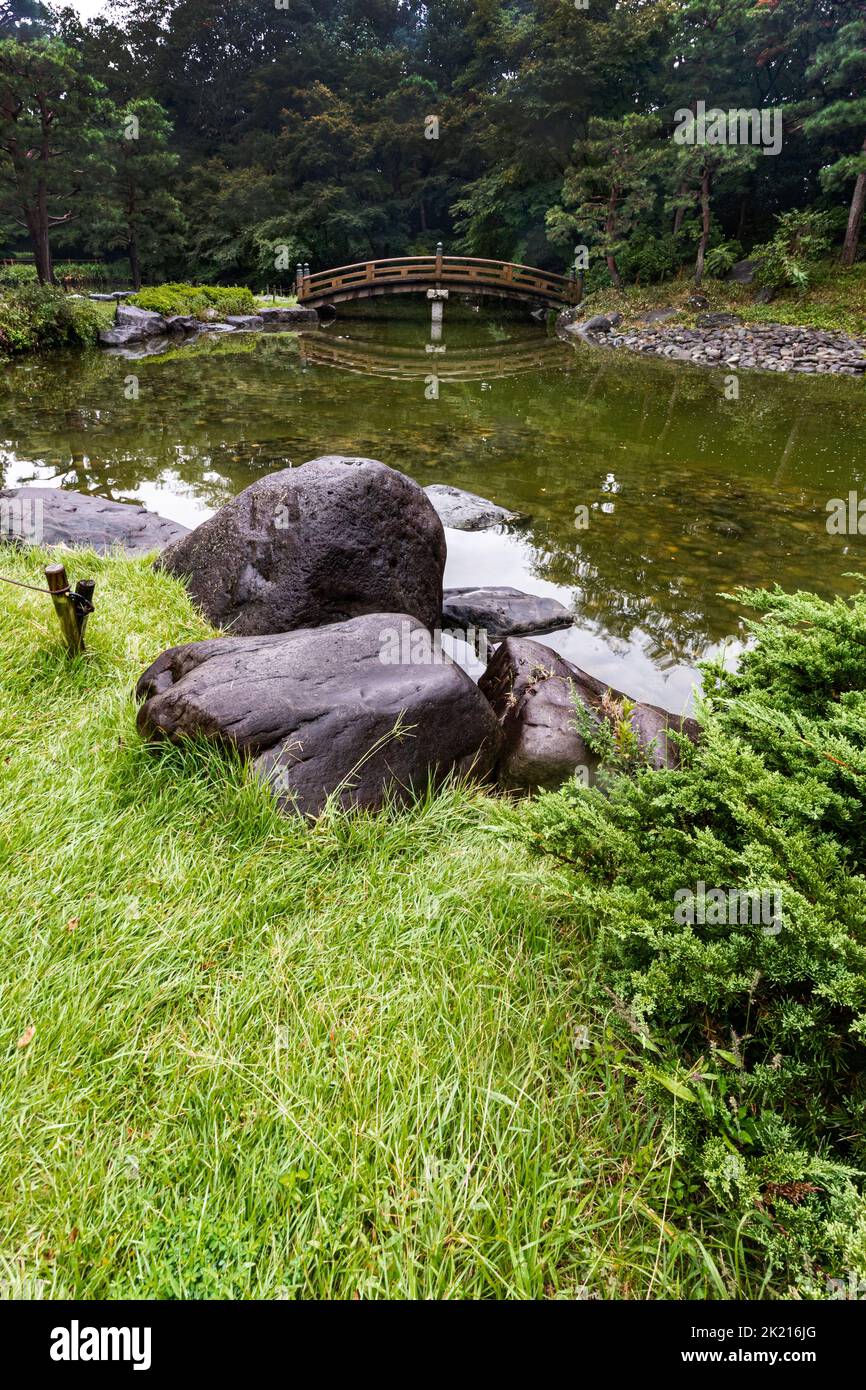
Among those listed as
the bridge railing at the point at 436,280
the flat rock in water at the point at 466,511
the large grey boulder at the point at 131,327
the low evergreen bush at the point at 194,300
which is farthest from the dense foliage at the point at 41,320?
the flat rock in water at the point at 466,511

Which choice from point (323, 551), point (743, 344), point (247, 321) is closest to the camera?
point (323, 551)

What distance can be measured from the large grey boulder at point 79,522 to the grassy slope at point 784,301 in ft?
49.5

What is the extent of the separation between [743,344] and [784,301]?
284 centimetres

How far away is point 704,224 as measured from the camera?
54.9 ft

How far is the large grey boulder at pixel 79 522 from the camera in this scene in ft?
16.4

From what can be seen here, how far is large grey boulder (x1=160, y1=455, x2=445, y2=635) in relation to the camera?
12.2ft

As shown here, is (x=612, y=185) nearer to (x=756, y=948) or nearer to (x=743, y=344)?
(x=743, y=344)

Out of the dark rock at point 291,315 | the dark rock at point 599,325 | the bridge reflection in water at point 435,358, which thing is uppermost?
the dark rock at point 291,315

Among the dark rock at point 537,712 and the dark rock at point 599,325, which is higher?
the dark rock at point 599,325

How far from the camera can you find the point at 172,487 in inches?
271

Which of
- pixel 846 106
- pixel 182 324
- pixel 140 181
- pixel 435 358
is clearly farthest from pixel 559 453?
pixel 140 181

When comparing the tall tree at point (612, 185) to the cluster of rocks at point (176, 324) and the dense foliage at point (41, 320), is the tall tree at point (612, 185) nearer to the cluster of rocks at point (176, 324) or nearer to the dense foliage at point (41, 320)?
the cluster of rocks at point (176, 324)

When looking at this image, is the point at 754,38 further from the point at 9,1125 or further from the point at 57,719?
the point at 9,1125
